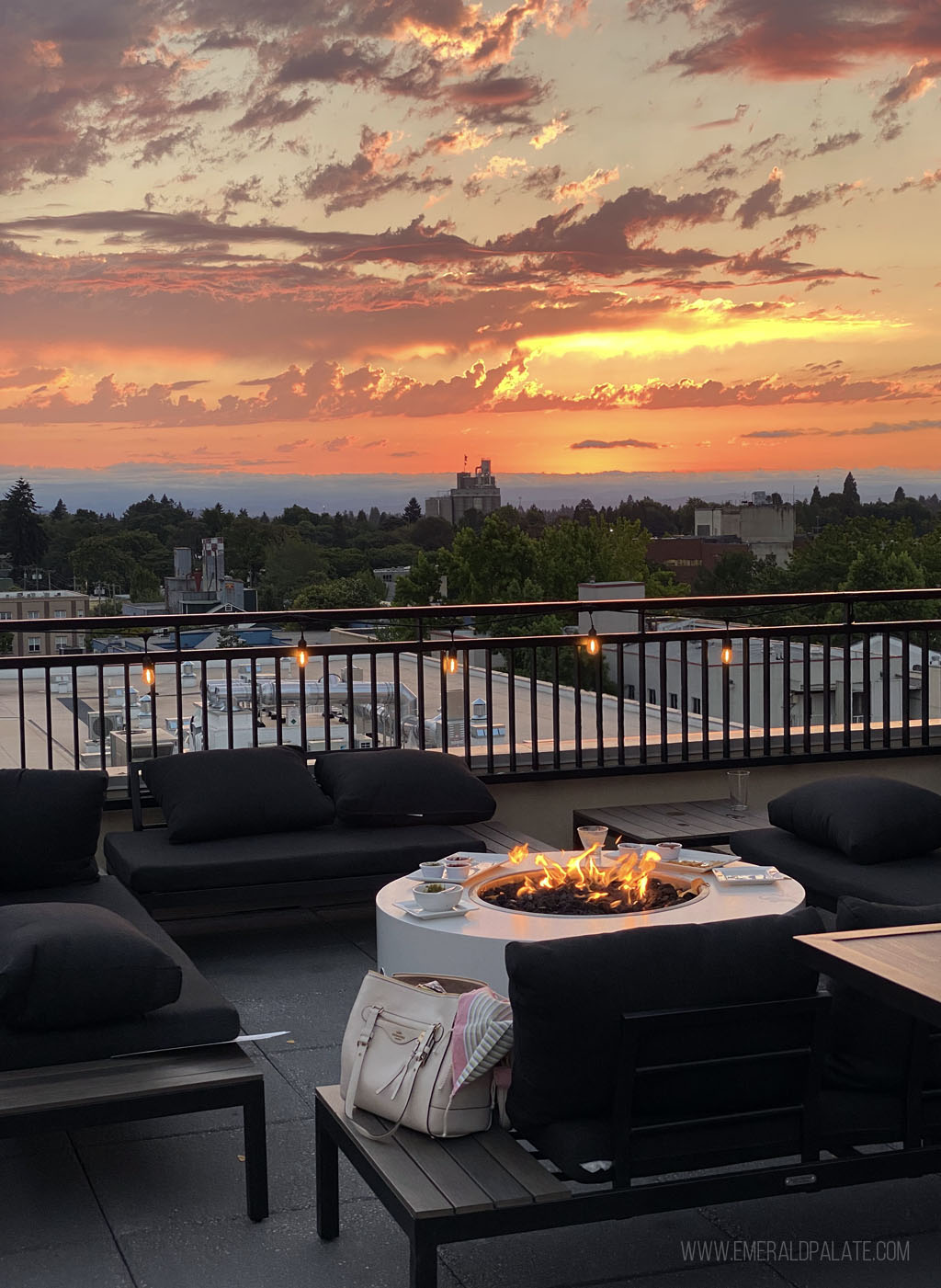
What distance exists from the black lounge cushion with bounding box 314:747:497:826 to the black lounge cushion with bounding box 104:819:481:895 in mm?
73

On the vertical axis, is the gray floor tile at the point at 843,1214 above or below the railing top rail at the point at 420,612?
below

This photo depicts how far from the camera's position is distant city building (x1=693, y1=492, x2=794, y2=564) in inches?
2003

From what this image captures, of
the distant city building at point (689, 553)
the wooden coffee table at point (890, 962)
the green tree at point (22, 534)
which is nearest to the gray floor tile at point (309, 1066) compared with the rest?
the wooden coffee table at point (890, 962)

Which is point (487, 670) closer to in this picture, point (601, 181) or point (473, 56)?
point (473, 56)

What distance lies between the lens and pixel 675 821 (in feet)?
18.8

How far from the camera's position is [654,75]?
17016 millimetres

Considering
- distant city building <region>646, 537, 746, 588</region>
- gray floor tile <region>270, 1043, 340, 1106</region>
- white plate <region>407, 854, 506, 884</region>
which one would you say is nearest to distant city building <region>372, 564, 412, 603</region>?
distant city building <region>646, 537, 746, 588</region>

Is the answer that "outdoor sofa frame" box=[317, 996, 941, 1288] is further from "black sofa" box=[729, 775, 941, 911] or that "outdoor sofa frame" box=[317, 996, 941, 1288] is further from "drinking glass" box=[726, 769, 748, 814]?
"drinking glass" box=[726, 769, 748, 814]

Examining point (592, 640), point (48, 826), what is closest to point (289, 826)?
point (48, 826)

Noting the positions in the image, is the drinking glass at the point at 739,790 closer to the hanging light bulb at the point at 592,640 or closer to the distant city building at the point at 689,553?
the hanging light bulb at the point at 592,640

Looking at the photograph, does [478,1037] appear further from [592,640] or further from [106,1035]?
[592,640]

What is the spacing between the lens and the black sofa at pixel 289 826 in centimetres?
487

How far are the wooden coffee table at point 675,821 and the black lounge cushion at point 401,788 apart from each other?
567mm

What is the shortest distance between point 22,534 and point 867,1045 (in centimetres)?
4324
